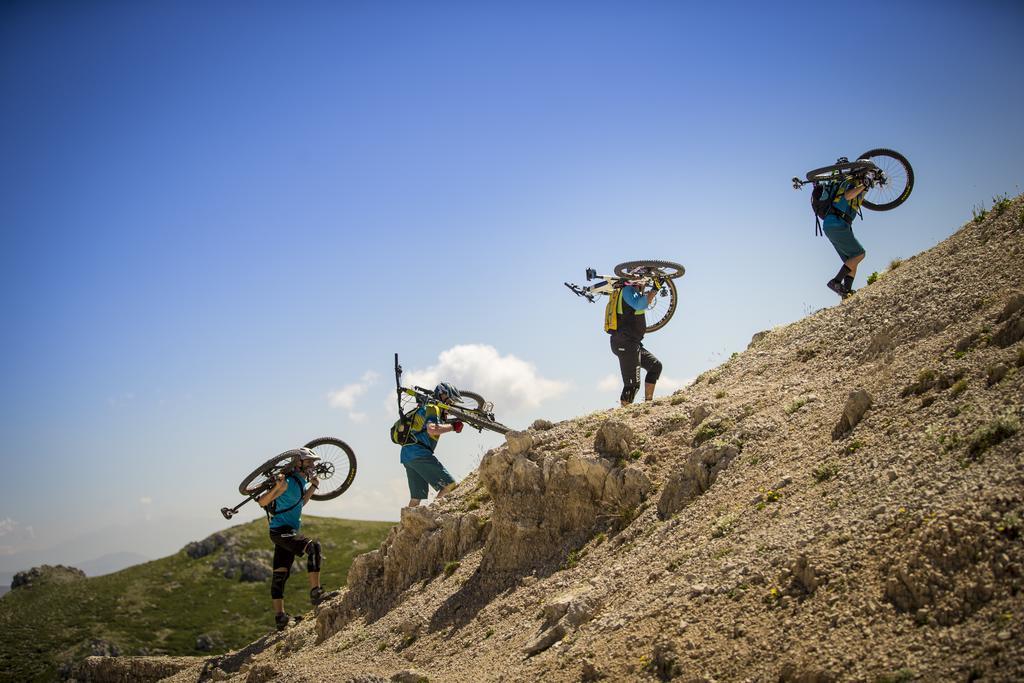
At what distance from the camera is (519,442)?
1606 centimetres

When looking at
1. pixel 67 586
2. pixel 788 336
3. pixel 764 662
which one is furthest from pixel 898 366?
pixel 67 586

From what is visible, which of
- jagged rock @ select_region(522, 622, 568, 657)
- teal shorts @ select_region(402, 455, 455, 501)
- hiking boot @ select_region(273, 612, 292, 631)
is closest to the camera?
jagged rock @ select_region(522, 622, 568, 657)

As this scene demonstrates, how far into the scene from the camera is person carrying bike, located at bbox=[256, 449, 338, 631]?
19.0 metres

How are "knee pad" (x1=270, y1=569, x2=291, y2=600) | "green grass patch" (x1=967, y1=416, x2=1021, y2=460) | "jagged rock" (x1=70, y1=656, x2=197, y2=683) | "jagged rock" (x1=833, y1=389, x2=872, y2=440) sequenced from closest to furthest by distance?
1. "green grass patch" (x1=967, y1=416, x2=1021, y2=460)
2. "jagged rock" (x1=833, y1=389, x2=872, y2=440)
3. "knee pad" (x1=270, y1=569, x2=291, y2=600)
4. "jagged rock" (x1=70, y1=656, x2=197, y2=683)

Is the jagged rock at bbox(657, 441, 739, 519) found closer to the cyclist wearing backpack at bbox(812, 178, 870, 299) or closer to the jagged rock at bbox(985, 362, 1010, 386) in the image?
the jagged rock at bbox(985, 362, 1010, 386)

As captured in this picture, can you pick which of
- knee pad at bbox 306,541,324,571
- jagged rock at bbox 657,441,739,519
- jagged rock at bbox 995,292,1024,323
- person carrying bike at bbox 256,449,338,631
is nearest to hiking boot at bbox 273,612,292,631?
person carrying bike at bbox 256,449,338,631

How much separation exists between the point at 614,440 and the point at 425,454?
25.5 ft

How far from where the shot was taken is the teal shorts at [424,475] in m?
20.9

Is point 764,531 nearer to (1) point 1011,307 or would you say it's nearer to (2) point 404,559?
(1) point 1011,307

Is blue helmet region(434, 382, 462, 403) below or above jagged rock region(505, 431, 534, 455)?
above

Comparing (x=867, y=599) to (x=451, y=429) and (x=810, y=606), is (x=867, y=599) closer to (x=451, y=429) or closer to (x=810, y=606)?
(x=810, y=606)

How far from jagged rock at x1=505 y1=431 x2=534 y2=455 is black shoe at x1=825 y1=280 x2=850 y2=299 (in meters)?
8.96

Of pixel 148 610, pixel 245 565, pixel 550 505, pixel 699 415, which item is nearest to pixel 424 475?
pixel 550 505

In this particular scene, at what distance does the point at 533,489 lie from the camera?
49.9 ft
